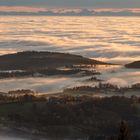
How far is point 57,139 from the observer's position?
131 m

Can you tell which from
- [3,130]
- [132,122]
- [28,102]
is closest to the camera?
[3,130]

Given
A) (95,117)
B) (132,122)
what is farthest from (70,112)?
(132,122)

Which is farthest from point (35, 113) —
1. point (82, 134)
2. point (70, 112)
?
point (82, 134)

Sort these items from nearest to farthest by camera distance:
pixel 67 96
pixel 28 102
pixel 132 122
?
pixel 132 122, pixel 28 102, pixel 67 96

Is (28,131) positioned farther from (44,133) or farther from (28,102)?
(28,102)

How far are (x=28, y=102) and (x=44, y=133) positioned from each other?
85.1 feet

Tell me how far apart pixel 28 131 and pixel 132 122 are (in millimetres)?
23185

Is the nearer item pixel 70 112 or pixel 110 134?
pixel 110 134

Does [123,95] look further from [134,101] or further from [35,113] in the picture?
[35,113]

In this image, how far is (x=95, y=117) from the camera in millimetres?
151375

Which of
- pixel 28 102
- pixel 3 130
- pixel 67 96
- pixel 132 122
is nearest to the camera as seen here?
pixel 3 130

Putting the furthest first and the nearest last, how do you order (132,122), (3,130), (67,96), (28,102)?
(67,96), (28,102), (132,122), (3,130)

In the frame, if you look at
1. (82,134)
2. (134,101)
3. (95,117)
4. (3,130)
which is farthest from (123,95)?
(3,130)

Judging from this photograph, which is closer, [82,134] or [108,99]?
[82,134]
